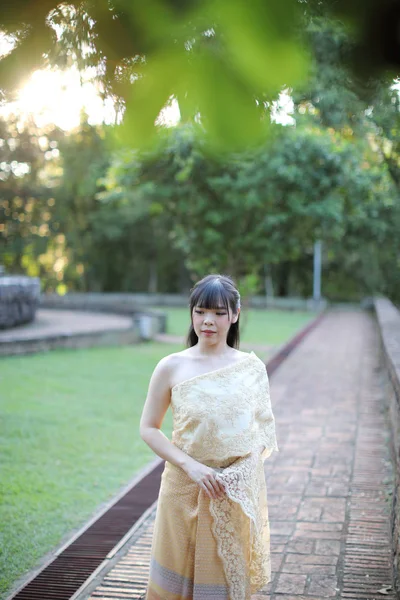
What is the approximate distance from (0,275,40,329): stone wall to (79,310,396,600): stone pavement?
8.62 m

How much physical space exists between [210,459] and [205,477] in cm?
9

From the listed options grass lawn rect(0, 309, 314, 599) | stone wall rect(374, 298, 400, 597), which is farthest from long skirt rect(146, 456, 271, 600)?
grass lawn rect(0, 309, 314, 599)

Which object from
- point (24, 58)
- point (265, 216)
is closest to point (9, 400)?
point (265, 216)

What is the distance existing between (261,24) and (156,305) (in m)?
35.2

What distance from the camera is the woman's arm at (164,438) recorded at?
252cm

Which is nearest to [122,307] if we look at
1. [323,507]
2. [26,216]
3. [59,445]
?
[26,216]

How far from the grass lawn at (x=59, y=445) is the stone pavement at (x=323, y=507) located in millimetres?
642

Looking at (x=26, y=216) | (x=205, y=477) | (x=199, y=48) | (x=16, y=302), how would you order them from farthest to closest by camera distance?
(x=26, y=216), (x=16, y=302), (x=205, y=477), (x=199, y=48)

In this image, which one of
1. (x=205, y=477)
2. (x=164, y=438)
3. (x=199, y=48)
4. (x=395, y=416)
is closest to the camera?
(x=199, y=48)

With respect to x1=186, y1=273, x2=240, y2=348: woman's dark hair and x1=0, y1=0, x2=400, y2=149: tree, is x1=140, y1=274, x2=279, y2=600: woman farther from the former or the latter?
x1=0, y1=0, x2=400, y2=149: tree

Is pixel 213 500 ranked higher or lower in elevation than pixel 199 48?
lower

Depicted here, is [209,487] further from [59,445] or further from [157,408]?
[59,445]

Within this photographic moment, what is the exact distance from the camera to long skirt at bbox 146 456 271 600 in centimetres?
257

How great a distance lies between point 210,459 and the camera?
2.59m
